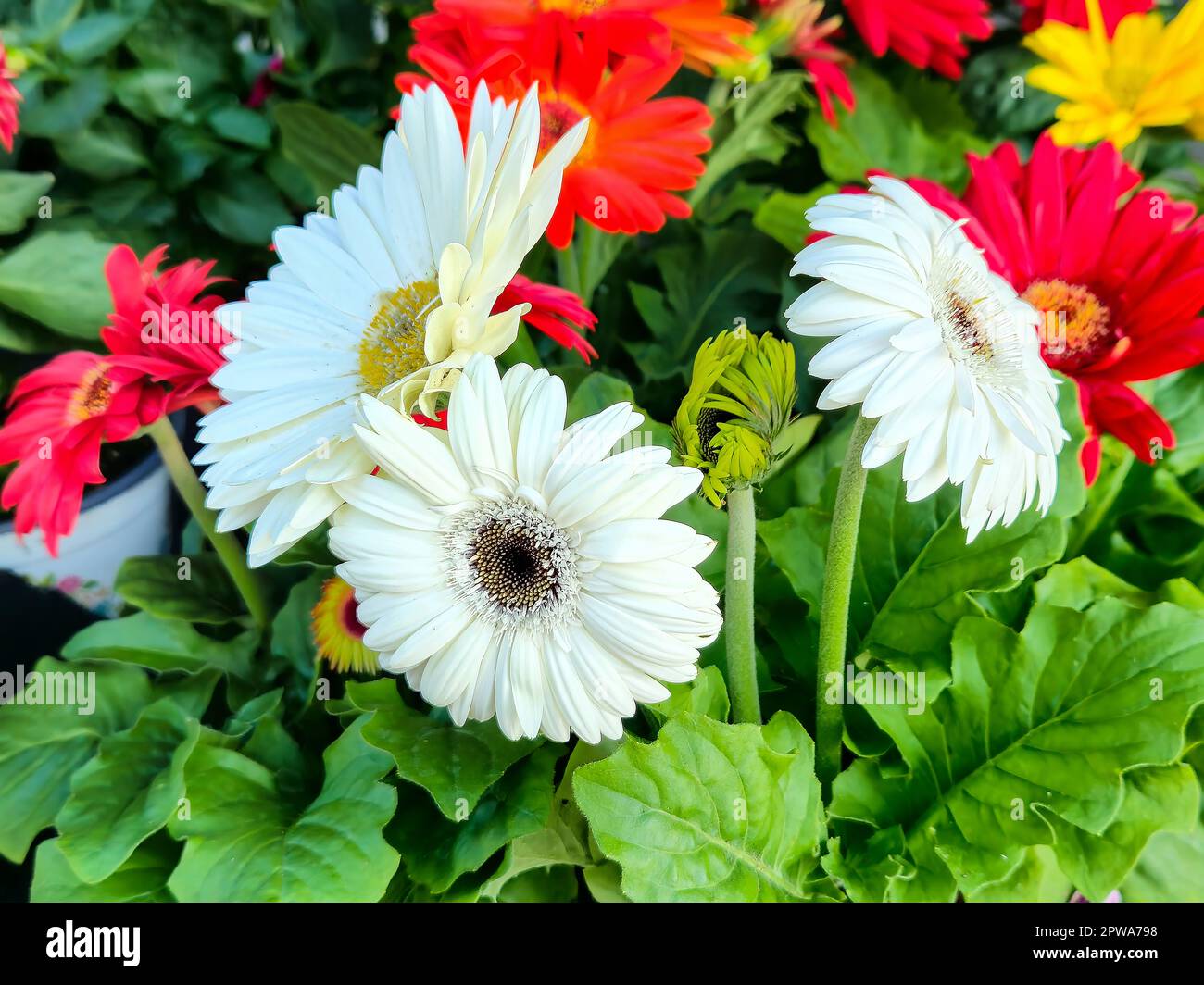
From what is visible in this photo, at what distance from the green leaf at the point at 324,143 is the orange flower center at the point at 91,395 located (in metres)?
0.16

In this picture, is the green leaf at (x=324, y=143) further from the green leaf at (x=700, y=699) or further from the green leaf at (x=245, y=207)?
the green leaf at (x=700, y=699)

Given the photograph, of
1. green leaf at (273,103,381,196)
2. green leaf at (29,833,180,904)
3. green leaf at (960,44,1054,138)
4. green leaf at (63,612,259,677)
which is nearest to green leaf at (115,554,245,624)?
green leaf at (63,612,259,677)

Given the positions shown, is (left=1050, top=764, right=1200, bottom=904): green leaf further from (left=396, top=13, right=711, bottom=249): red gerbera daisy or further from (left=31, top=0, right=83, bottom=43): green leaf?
(left=31, top=0, right=83, bottom=43): green leaf

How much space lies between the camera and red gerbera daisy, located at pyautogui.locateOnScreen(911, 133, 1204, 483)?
1.44ft

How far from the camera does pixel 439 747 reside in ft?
1.32

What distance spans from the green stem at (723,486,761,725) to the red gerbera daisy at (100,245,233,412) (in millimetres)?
209

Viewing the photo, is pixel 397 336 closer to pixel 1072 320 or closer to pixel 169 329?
pixel 169 329

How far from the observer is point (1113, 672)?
418mm

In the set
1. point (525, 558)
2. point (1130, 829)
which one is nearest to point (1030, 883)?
point (1130, 829)

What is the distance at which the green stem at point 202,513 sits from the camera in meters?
0.46

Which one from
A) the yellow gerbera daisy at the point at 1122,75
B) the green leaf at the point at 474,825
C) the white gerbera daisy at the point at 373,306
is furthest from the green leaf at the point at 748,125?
the green leaf at the point at 474,825

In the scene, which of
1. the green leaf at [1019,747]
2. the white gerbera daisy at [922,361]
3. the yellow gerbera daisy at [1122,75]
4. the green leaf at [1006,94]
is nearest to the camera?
the white gerbera daisy at [922,361]

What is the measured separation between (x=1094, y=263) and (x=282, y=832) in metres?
0.43
